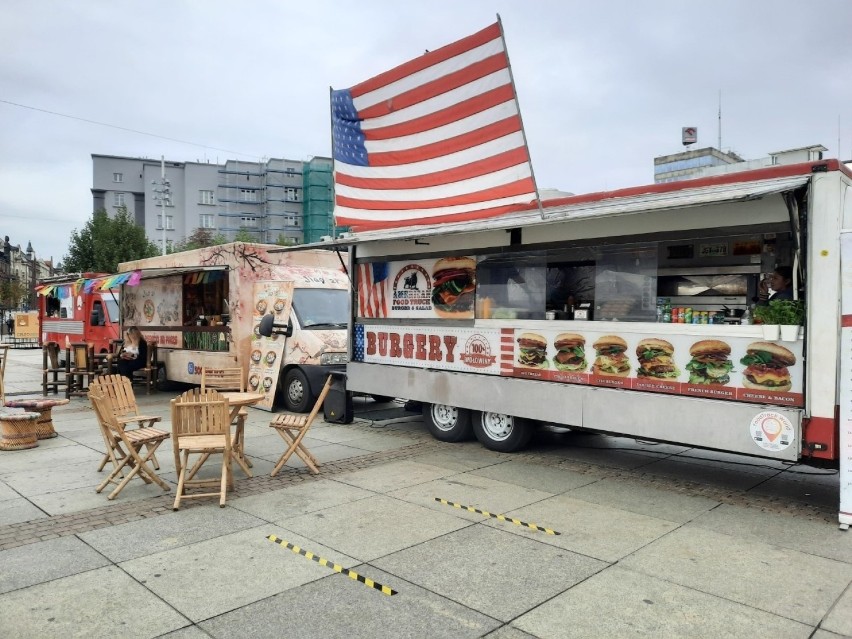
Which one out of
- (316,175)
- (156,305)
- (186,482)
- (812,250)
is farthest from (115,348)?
(316,175)

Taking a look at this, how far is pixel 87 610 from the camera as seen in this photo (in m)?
3.79

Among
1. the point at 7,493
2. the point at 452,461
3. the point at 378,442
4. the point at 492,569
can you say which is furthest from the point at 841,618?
the point at 7,493

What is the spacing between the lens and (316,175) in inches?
2987

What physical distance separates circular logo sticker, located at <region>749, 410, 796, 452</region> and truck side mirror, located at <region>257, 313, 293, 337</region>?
7284 mm

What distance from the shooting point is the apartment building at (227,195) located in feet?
226

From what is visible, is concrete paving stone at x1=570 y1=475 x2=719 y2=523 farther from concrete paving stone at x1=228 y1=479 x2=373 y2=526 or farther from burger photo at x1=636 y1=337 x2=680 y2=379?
concrete paving stone at x1=228 y1=479 x2=373 y2=526

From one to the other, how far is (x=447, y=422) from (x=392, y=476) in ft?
6.28

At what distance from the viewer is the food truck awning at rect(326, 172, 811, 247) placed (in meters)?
5.33

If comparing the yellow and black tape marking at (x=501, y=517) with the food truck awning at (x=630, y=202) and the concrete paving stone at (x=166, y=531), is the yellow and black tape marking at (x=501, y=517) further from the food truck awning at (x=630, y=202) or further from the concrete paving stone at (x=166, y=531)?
the food truck awning at (x=630, y=202)

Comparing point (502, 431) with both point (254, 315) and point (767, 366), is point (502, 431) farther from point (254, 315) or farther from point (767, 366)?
point (254, 315)

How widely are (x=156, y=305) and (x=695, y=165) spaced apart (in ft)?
51.0

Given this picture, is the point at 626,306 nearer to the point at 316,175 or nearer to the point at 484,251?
the point at 484,251

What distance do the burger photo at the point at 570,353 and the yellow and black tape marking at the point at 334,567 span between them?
12.0 ft

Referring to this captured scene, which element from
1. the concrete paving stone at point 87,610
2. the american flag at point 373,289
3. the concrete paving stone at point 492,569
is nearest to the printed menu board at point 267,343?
the american flag at point 373,289
